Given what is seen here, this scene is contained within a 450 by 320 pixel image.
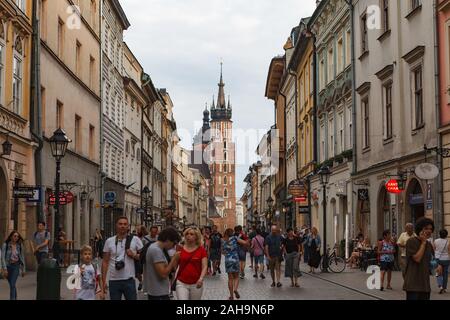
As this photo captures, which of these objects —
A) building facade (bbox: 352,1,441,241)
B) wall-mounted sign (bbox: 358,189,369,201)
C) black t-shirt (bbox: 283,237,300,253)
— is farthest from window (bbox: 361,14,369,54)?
black t-shirt (bbox: 283,237,300,253)

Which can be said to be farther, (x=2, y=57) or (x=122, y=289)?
(x=2, y=57)

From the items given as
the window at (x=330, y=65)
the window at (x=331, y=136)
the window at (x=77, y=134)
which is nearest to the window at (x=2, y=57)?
the window at (x=77, y=134)

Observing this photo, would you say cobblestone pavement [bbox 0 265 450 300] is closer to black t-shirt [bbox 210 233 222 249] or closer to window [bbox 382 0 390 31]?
black t-shirt [bbox 210 233 222 249]

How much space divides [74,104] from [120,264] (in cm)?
2593

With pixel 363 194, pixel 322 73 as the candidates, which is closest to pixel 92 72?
pixel 322 73

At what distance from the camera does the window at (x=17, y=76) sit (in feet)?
88.6

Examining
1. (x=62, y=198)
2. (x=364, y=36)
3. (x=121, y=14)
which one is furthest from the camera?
(x=121, y=14)

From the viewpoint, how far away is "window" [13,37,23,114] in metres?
27.0

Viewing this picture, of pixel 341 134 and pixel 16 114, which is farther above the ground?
pixel 341 134

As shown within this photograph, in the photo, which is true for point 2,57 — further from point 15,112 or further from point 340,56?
point 340,56

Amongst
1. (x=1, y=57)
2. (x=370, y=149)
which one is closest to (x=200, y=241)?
(x=1, y=57)

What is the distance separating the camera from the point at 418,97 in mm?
26172

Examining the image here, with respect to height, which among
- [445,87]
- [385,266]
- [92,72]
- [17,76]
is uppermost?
[92,72]
